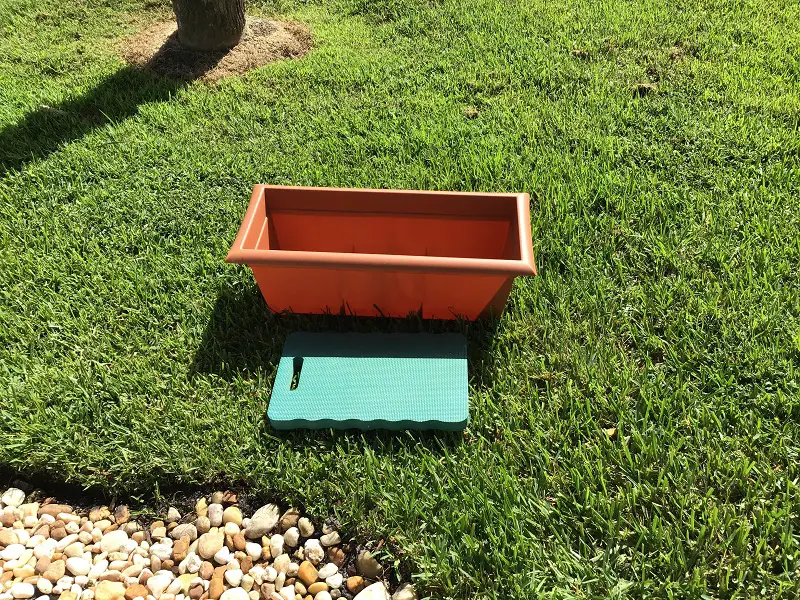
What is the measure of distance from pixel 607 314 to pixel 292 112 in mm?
2335

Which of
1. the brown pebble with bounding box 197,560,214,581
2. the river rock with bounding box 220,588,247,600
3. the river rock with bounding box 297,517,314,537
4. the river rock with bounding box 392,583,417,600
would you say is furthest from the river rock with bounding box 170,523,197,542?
the river rock with bounding box 392,583,417,600

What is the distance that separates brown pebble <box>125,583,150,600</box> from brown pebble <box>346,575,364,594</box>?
0.58 m

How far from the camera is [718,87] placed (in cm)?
352

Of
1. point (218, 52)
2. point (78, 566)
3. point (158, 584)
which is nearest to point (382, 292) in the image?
point (158, 584)

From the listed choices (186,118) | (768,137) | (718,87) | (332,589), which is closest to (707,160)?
(768,137)

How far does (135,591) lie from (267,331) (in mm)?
973

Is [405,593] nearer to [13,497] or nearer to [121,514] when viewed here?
[121,514]

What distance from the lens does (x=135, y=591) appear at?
5.40 ft

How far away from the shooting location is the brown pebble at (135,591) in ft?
5.37

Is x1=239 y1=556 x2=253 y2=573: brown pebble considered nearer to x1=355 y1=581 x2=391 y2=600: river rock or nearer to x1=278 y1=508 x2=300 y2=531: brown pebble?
x1=278 y1=508 x2=300 y2=531: brown pebble

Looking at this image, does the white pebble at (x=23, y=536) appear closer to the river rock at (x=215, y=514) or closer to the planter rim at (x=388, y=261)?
the river rock at (x=215, y=514)

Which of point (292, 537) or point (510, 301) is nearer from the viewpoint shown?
point (292, 537)

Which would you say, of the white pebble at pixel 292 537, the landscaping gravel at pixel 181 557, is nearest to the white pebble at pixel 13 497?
the landscaping gravel at pixel 181 557

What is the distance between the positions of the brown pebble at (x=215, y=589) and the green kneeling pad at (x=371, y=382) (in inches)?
19.3
